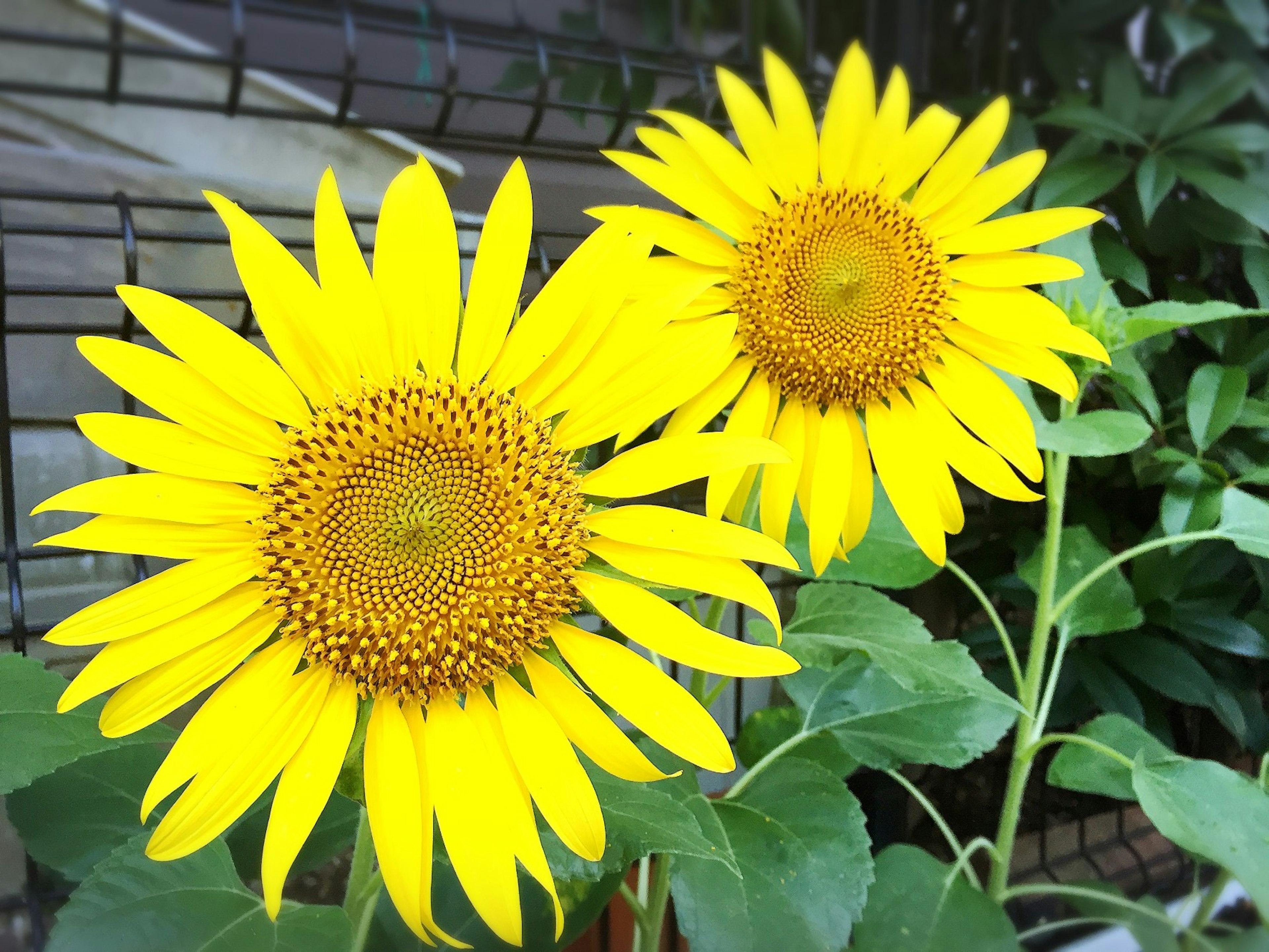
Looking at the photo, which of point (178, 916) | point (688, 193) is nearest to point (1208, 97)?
A: point (688, 193)

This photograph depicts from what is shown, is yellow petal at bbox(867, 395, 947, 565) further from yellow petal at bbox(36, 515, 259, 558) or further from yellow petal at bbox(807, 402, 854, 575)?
yellow petal at bbox(36, 515, 259, 558)

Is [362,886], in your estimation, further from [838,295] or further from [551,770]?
[838,295]

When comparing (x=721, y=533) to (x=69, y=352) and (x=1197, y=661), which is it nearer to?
(x=69, y=352)

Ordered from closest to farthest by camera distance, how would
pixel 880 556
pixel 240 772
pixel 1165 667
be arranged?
pixel 240 772 < pixel 880 556 < pixel 1165 667

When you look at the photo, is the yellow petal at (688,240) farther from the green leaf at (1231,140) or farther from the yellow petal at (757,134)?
the green leaf at (1231,140)

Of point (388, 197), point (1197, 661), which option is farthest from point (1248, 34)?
point (388, 197)
